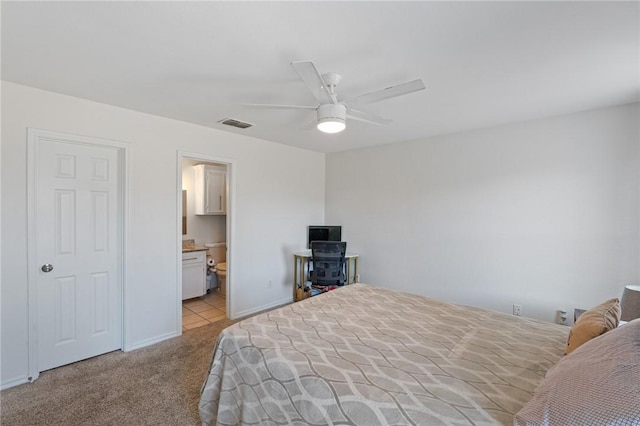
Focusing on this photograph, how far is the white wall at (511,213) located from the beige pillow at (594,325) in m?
1.61

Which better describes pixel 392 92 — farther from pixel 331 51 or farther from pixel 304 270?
pixel 304 270

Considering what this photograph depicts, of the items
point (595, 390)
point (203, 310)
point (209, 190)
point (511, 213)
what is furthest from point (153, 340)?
point (511, 213)

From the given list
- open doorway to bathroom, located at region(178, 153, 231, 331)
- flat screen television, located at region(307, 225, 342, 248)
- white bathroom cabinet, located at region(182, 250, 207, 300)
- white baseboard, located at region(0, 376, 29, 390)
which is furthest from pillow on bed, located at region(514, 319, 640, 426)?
white bathroom cabinet, located at region(182, 250, 207, 300)

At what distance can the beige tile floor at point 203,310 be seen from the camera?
3909mm

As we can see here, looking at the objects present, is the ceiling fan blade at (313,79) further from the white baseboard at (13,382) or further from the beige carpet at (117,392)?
the white baseboard at (13,382)

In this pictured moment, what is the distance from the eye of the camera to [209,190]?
16.8 feet

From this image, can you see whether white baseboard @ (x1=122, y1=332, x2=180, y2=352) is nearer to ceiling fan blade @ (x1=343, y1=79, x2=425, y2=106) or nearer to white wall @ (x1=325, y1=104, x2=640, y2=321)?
white wall @ (x1=325, y1=104, x2=640, y2=321)

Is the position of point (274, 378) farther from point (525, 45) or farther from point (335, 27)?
point (525, 45)

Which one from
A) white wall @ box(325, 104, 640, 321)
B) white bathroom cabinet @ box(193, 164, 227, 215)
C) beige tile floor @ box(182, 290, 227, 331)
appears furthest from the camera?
white bathroom cabinet @ box(193, 164, 227, 215)

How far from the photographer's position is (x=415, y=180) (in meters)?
4.14

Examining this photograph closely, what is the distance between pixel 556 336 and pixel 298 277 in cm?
339

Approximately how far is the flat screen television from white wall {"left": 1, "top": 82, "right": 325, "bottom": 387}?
0.15 m

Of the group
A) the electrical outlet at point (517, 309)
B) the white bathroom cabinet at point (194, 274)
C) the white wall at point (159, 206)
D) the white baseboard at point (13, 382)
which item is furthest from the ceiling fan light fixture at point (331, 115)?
the white bathroom cabinet at point (194, 274)

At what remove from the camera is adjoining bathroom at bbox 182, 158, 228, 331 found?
15.5 ft
